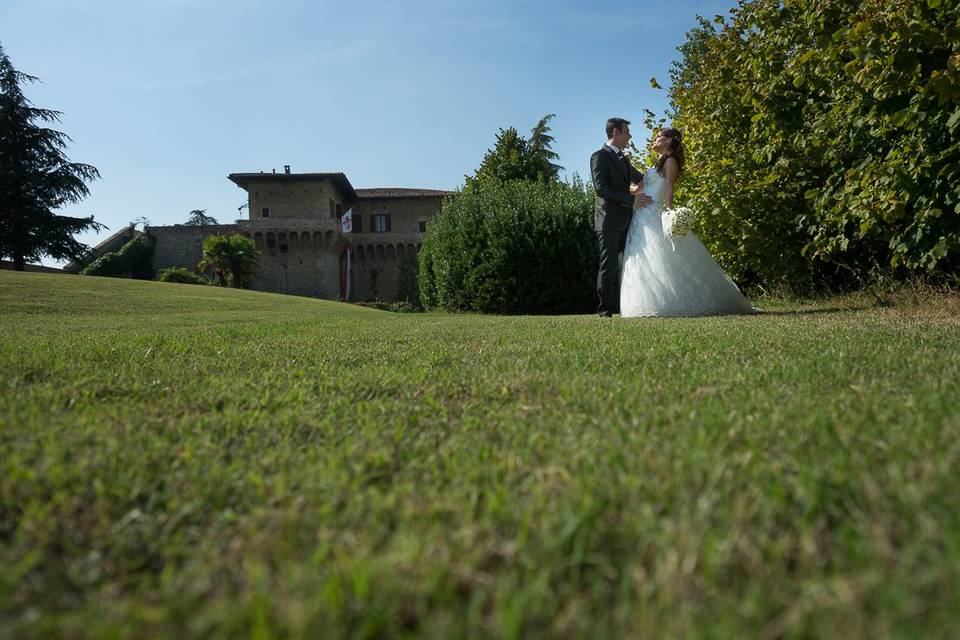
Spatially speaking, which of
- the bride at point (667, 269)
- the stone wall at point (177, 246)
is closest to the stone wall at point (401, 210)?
the stone wall at point (177, 246)

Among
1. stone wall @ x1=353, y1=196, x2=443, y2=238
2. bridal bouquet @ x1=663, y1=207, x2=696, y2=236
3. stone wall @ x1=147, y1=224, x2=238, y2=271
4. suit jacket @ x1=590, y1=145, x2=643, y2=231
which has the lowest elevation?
bridal bouquet @ x1=663, y1=207, x2=696, y2=236

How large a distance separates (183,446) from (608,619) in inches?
59.6

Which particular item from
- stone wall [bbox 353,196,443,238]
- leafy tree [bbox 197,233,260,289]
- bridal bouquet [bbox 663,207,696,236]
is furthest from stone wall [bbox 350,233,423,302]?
bridal bouquet [bbox 663,207,696,236]

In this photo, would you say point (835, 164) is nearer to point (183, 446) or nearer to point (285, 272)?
point (183, 446)

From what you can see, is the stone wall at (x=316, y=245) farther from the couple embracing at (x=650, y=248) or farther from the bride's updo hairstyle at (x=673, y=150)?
the bride's updo hairstyle at (x=673, y=150)

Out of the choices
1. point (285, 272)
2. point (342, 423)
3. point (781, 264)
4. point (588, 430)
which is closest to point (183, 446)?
point (342, 423)

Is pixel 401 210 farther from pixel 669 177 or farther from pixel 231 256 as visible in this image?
pixel 669 177

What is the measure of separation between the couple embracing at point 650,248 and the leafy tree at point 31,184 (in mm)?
Result: 44510

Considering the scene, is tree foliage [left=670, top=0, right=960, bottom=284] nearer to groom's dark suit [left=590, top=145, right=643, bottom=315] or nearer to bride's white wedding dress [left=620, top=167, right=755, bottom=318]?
bride's white wedding dress [left=620, top=167, right=755, bottom=318]

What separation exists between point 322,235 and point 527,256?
2917 cm

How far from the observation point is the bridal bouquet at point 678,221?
8.94 meters

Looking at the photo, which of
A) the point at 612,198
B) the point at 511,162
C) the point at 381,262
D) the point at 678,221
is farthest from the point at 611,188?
the point at 381,262

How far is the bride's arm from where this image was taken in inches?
369

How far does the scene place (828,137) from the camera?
9.38m
